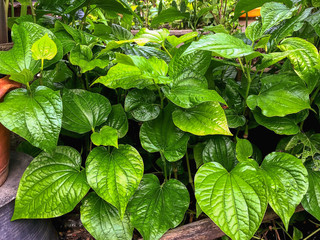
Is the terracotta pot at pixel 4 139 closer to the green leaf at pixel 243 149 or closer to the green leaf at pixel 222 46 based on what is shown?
the green leaf at pixel 222 46

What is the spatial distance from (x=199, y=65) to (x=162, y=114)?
20cm

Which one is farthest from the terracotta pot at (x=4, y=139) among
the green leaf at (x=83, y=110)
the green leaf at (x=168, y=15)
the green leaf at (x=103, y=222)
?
the green leaf at (x=168, y=15)

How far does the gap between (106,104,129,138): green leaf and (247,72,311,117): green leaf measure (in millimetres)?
406

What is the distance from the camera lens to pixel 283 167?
2.78ft

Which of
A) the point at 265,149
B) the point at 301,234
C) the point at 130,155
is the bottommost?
the point at 301,234

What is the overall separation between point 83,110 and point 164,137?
11.0 inches

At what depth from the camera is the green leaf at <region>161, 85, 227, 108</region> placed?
768 mm

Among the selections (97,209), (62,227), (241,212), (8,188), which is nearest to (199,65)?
(241,212)

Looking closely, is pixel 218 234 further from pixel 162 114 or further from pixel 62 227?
pixel 62 227

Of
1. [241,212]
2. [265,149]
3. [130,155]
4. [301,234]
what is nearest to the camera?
[241,212]

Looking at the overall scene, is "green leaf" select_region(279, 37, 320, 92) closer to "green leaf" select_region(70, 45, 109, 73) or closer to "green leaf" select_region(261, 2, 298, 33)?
"green leaf" select_region(261, 2, 298, 33)

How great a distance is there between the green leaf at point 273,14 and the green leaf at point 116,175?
0.57 metres

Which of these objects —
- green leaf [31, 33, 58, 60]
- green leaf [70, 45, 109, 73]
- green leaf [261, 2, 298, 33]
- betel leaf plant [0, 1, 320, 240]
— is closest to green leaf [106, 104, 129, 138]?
betel leaf plant [0, 1, 320, 240]

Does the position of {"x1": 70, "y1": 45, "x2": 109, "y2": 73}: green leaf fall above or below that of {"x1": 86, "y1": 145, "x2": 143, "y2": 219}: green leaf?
above
